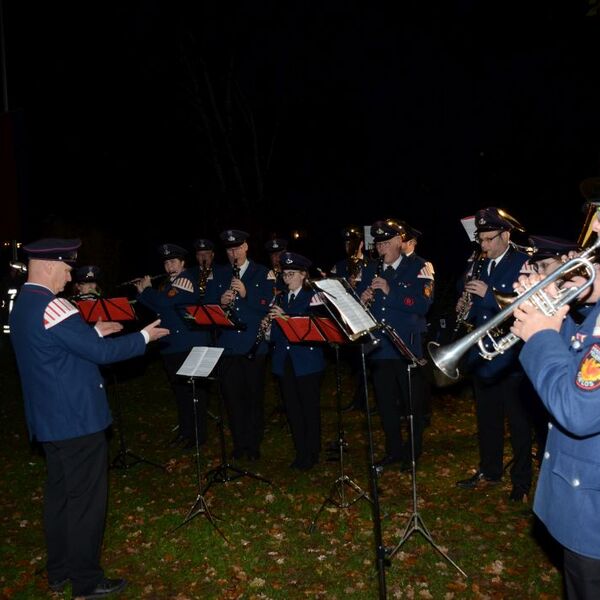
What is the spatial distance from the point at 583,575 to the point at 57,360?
12.6 ft

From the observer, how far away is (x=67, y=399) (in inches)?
190

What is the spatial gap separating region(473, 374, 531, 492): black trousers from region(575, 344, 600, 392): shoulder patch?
4043mm

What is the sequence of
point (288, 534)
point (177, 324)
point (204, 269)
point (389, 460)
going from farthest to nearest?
point (204, 269)
point (177, 324)
point (389, 460)
point (288, 534)

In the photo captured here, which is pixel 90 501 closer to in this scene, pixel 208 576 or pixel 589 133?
pixel 208 576

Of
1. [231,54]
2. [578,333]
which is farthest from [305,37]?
[578,333]

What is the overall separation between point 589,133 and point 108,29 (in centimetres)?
1702

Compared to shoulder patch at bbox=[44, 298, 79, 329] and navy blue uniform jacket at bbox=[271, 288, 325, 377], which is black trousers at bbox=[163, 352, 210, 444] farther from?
shoulder patch at bbox=[44, 298, 79, 329]

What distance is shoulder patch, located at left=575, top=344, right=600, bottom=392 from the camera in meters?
2.47

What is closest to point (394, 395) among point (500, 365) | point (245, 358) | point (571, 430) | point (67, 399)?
point (500, 365)

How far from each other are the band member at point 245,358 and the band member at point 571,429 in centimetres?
536

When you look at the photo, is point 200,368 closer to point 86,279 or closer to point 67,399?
point 67,399

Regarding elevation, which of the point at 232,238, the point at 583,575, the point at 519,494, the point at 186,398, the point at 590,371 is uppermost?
the point at 232,238

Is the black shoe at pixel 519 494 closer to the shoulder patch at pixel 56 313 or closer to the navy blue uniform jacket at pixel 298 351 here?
the navy blue uniform jacket at pixel 298 351

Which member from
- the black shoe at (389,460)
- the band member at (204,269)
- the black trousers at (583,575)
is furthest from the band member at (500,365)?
the band member at (204,269)
